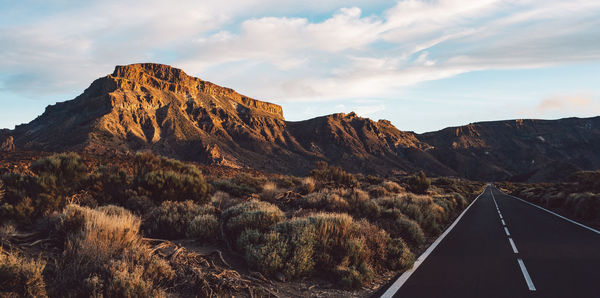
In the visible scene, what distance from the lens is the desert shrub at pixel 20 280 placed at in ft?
11.3

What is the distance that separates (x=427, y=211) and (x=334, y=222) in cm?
740

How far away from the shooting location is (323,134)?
381 feet

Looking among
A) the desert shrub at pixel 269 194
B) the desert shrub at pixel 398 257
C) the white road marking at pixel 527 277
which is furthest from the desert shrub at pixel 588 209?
the desert shrub at pixel 269 194

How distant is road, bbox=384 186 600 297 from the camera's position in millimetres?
5465

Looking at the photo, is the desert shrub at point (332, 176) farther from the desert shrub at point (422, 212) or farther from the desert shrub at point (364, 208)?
the desert shrub at point (364, 208)

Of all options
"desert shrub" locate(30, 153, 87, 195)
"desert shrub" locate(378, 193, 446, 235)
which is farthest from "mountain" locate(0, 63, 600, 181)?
"desert shrub" locate(378, 193, 446, 235)

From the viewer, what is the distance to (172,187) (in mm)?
10664

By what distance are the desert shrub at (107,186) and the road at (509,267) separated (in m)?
8.90

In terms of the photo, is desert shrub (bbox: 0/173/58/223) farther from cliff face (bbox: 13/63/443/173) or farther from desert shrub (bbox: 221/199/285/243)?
cliff face (bbox: 13/63/443/173)

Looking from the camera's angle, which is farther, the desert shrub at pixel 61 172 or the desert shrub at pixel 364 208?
the desert shrub at pixel 364 208

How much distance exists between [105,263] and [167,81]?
133214 mm

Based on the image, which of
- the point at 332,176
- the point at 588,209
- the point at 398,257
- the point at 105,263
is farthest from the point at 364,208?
the point at 588,209

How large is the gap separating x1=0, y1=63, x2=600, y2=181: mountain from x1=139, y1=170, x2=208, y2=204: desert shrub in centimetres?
5482

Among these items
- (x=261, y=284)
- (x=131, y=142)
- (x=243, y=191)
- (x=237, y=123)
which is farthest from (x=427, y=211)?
(x=237, y=123)
